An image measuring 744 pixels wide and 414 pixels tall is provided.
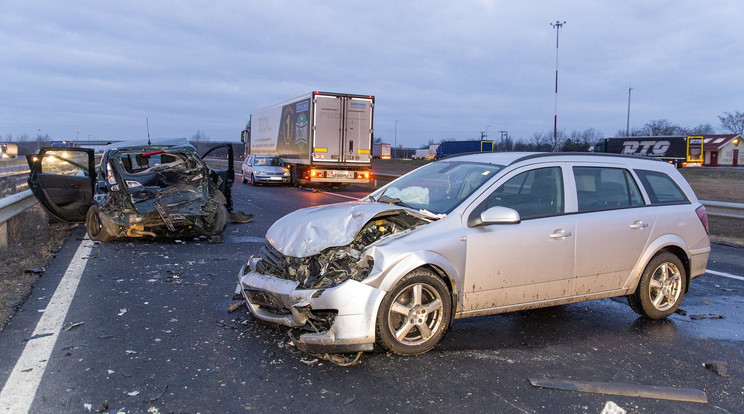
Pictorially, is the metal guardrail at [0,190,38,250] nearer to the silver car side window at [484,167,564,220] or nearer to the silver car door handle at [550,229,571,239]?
the silver car side window at [484,167,564,220]

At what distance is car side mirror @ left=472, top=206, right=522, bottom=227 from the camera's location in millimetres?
4355

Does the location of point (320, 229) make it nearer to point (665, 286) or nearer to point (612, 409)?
point (612, 409)

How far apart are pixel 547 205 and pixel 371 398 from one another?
2.42m

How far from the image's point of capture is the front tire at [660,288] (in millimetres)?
5293

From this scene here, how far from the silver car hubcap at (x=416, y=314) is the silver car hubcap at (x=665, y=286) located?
242cm

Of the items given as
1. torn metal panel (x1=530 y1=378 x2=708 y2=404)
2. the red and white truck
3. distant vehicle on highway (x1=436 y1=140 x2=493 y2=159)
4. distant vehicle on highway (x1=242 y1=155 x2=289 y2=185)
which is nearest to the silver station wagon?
torn metal panel (x1=530 y1=378 x2=708 y2=404)

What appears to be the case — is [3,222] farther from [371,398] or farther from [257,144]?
[257,144]

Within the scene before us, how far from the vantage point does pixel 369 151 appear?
76.8 ft

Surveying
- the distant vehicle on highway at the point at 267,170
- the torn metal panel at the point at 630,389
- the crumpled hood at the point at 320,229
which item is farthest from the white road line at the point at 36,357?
the distant vehicle on highway at the point at 267,170

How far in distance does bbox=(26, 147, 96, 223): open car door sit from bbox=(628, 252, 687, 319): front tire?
8327 mm

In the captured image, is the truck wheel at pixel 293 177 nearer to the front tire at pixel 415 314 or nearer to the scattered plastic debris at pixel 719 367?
the front tire at pixel 415 314

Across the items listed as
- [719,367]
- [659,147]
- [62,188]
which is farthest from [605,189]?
[659,147]

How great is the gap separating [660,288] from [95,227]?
26.8 feet

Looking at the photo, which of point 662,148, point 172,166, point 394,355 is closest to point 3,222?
point 172,166
